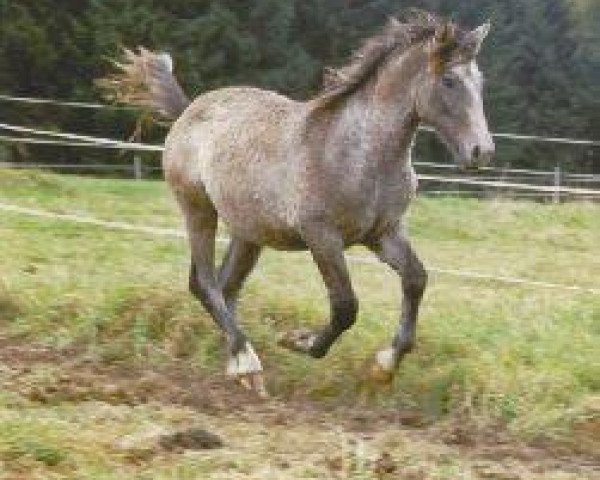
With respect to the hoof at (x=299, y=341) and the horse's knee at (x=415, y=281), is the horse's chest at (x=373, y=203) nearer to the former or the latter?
the horse's knee at (x=415, y=281)

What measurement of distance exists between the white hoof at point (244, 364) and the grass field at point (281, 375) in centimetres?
12

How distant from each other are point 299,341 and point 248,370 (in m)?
0.36

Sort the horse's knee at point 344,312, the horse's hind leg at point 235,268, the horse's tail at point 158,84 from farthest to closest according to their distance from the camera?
the horse's tail at point 158,84
the horse's hind leg at point 235,268
the horse's knee at point 344,312

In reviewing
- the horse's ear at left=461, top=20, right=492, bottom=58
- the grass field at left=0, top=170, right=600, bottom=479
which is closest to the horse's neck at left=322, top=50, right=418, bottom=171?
the horse's ear at left=461, top=20, right=492, bottom=58

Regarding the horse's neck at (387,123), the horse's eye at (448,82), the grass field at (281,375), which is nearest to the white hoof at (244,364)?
the grass field at (281,375)

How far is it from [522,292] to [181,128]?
2786mm

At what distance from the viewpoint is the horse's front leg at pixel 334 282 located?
21.5 ft

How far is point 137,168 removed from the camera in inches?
848

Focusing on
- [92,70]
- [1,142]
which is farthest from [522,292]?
[92,70]

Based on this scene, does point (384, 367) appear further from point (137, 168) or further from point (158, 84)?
point (137, 168)

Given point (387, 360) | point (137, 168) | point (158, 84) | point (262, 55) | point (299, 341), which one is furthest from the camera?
point (262, 55)

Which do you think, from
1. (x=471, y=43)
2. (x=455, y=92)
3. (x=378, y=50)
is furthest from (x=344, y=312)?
(x=471, y=43)

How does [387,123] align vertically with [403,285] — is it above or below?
above

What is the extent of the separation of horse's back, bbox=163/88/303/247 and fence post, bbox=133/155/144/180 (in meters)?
13.3
